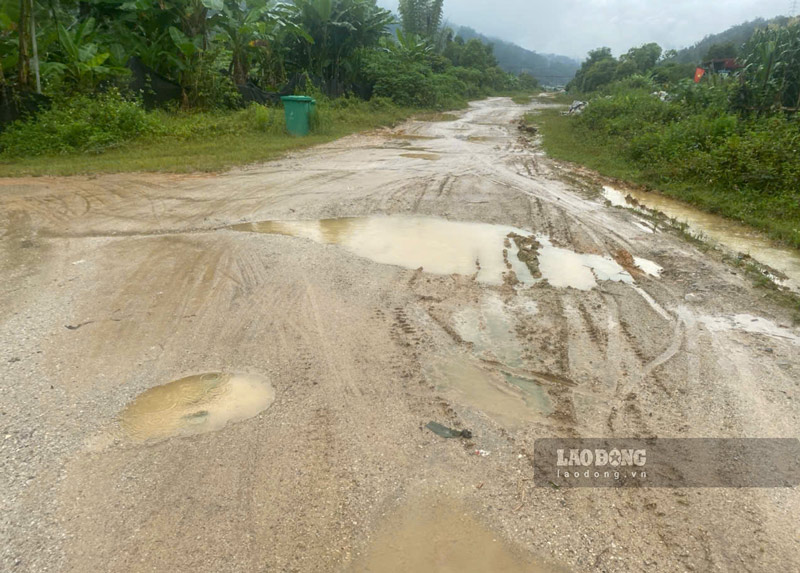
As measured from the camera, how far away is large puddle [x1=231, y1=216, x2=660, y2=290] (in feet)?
17.0

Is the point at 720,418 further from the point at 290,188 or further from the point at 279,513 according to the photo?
the point at 290,188

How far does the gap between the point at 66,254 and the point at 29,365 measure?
7.66 ft

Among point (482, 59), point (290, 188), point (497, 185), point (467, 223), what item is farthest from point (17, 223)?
point (482, 59)

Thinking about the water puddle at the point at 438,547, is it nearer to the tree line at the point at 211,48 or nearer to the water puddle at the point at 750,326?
the water puddle at the point at 750,326

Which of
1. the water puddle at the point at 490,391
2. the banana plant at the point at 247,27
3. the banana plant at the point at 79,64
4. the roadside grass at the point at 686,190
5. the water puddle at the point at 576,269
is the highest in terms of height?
the banana plant at the point at 247,27

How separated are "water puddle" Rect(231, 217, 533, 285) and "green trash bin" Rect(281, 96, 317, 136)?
876 centimetres

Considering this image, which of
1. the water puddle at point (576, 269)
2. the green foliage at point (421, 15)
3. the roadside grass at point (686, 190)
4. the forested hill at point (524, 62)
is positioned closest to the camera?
the water puddle at point (576, 269)

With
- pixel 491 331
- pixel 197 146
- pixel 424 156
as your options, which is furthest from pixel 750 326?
pixel 197 146

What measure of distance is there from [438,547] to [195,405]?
5.52 feet

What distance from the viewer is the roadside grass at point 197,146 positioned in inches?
364

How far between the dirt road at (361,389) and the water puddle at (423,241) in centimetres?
5

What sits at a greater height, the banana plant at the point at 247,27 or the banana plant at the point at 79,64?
the banana plant at the point at 247,27

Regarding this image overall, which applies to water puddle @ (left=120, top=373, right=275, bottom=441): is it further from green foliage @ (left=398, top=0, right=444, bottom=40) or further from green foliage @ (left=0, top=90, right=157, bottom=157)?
green foliage @ (left=398, top=0, right=444, bottom=40)

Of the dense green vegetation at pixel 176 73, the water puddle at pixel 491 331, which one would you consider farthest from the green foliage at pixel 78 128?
the water puddle at pixel 491 331
